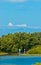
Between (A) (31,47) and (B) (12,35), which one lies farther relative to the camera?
(B) (12,35)

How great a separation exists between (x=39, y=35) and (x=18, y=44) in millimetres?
8647

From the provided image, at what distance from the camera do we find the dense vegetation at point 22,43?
83412 millimetres

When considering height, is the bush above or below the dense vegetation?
below

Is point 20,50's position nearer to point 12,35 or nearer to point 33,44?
point 33,44

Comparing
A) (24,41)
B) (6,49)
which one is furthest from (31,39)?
(6,49)

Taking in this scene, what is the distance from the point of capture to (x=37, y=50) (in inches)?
3147

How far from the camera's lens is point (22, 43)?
85.6m

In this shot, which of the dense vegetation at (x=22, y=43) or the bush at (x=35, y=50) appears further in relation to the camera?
the dense vegetation at (x=22, y=43)

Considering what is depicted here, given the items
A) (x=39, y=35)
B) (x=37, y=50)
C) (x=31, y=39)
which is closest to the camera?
(x=37, y=50)

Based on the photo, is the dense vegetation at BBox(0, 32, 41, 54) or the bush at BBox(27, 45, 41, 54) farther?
the dense vegetation at BBox(0, 32, 41, 54)

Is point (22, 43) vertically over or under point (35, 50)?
over

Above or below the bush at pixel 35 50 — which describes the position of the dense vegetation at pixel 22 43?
above

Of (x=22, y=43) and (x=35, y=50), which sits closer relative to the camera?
(x=35, y=50)

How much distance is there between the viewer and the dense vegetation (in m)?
83.4
